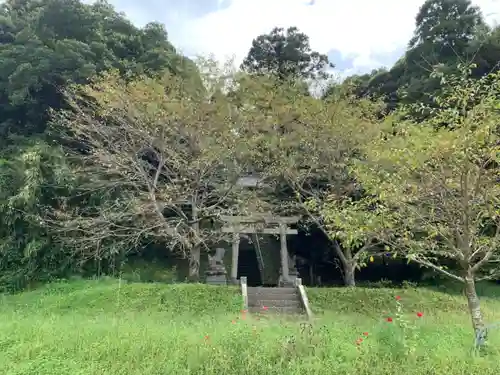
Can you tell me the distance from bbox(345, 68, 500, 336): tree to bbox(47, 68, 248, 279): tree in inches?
262

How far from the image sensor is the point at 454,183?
599 centimetres

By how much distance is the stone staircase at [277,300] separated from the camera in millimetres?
11211

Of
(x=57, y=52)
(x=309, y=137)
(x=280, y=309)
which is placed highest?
(x=57, y=52)

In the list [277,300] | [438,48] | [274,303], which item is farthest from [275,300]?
[438,48]

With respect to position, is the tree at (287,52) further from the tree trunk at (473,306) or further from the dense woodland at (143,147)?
the tree trunk at (473,306)

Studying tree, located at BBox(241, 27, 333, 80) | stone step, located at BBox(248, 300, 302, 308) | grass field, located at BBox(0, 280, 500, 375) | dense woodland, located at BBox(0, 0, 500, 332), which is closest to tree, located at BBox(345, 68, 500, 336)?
grass field, located at BBox(0, 280, 500, 375)

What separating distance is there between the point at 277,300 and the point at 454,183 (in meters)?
7.09

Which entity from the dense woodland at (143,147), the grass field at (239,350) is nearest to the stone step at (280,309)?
the dense woodland at (143,147)

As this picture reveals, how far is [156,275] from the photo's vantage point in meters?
14.8

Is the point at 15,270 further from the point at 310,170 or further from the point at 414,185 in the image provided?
the point at 414,185

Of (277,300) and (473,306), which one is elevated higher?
(473,306)

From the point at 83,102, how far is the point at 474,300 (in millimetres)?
12700

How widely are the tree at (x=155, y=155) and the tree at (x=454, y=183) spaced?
6649 mm

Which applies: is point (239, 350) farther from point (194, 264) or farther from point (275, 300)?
point (194, 264)
